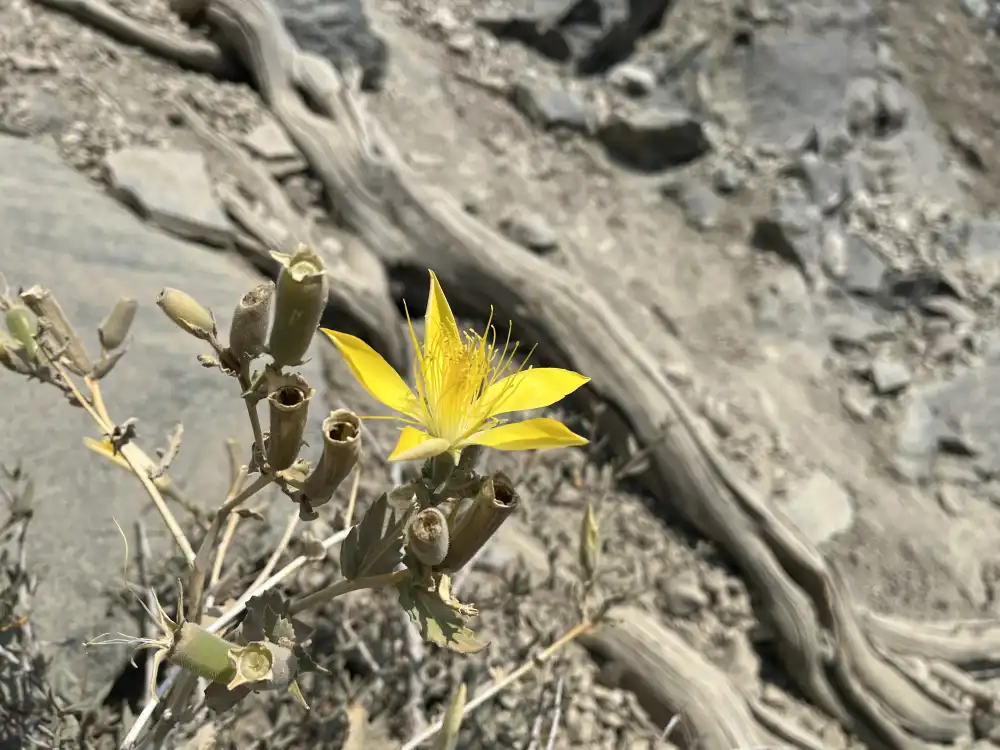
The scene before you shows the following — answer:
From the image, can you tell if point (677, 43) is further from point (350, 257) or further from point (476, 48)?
point (350, 257)

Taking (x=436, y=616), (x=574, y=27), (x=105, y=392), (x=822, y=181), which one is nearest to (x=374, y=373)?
(x=436, y=616)

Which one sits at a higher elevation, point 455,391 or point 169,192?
point 455,391

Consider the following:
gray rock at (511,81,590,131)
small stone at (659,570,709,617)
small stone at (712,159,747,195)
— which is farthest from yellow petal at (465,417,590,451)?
small stone at (712,159,747,195)

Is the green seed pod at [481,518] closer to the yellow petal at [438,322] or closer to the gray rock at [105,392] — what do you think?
the yellow petal at [438,322]

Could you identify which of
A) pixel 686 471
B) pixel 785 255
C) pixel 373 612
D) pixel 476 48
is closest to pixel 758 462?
pixel 686 471

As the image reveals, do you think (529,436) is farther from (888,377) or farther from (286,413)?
(888,377)

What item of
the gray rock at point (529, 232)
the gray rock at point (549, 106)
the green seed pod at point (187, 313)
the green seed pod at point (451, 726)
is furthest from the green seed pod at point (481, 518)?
the gray rock at point (549, 106)
